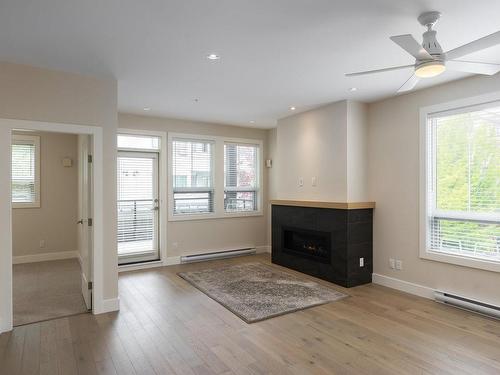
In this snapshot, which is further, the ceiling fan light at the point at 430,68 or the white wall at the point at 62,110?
the white wall at the point at 62,110

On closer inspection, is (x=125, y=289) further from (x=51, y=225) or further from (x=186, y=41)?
(x=186, y=41)

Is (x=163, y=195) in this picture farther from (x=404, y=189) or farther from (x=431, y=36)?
(x=431, y=36)

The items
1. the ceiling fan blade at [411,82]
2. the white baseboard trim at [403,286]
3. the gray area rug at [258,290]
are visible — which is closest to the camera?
the ceiling fan blade at [411,82]

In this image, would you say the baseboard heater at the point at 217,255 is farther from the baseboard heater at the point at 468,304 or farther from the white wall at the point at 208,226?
the baseboard heater at the point at 468,304

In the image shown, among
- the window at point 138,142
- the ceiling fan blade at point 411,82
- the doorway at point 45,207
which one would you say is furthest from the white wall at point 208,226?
the ceiling fan blade at point 411,82

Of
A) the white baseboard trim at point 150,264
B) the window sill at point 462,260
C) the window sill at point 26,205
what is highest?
the window sill at point 26,205

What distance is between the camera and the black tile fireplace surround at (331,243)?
173 inches

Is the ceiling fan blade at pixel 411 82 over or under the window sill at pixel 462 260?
over

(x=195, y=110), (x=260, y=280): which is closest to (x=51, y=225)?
(x=195, y=110)

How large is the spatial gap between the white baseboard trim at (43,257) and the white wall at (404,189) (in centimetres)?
558

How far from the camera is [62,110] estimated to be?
3.35 meters

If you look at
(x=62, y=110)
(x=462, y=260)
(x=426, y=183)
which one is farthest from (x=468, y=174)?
(x=62, y=110)

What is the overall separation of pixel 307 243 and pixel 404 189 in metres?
1.67

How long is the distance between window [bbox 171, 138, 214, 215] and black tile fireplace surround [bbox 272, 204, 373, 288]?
5.41ft
